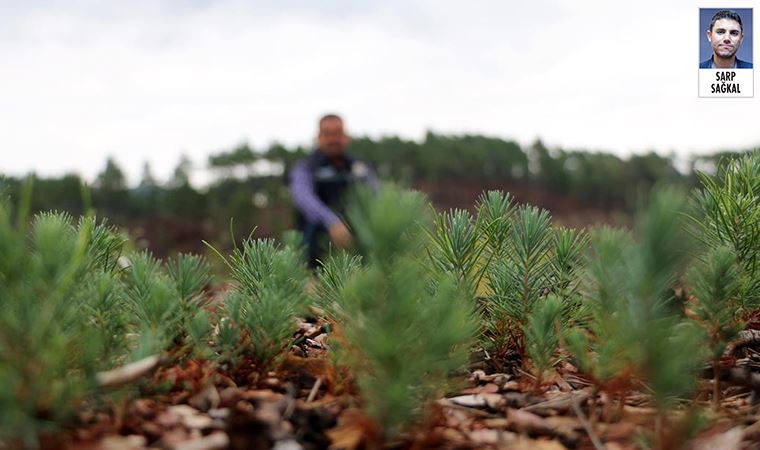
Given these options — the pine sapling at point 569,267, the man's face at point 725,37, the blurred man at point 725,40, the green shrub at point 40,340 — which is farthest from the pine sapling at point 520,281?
the man's face at point 725,37

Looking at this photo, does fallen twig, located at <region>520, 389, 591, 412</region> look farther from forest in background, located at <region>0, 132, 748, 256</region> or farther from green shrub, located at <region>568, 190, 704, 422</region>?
forest in background, located at <region>0, 132, 748, 256</region>

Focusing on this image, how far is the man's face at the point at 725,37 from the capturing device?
5211 millimetres

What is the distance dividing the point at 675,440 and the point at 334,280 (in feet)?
3.10

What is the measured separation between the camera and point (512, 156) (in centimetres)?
7719

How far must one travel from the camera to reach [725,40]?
5527mm

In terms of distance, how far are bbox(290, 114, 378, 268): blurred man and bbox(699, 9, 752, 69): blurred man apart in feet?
12.5

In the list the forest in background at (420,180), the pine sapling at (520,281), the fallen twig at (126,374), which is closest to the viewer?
the fallen twig at (126,374)

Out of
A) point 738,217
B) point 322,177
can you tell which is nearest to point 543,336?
point 738,217

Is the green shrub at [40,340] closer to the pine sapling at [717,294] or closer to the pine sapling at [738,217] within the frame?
the pine sapling at [717,294]

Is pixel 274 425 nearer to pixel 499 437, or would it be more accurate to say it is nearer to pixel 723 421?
pixel 499 437

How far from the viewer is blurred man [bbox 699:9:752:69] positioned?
5.05 m

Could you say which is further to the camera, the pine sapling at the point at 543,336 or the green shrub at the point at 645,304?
the pine sapling at the point at 543,336

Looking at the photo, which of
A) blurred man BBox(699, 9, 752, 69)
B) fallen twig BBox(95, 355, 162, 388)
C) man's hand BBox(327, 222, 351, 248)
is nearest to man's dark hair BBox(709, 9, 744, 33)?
blurred man BBox(699, 9, 752, 69)

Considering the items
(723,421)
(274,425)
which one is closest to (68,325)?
(274,425)
